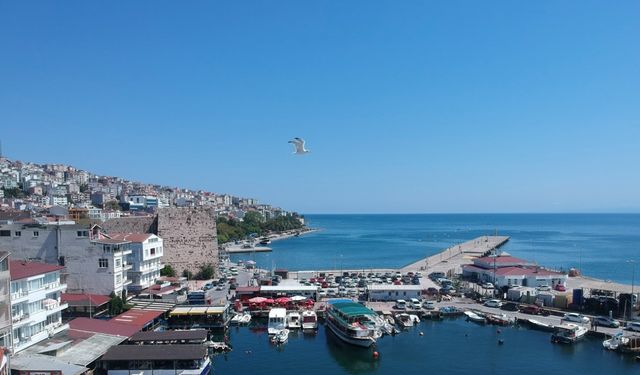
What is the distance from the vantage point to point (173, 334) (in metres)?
21.4

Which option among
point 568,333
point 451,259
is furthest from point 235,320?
point 451,259

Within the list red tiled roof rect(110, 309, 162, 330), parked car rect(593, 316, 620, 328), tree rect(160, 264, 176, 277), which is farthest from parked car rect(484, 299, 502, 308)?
tree rect(160, 264, 176, 277)

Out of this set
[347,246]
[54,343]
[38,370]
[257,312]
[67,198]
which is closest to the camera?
[38,370]

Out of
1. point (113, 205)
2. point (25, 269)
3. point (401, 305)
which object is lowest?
point (401, 305)

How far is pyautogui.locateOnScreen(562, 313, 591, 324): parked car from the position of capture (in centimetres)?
2667

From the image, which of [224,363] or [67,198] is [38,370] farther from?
[67,198]

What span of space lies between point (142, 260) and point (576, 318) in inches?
1004

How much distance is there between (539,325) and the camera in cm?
2705

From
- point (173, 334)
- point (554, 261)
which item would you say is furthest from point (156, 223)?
point (554, 261)

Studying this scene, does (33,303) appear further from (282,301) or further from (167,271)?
(167,271)

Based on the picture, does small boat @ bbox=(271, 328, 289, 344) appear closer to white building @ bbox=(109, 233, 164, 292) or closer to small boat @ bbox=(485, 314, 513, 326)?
small boat @ bbox=(485, 314, 513, 326)

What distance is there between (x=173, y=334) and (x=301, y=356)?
18.5 ft

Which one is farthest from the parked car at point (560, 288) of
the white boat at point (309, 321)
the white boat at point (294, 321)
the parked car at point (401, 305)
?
the white boat at point (294, 321)

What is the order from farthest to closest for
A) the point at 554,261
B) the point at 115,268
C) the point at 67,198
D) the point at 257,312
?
the point at 67,198 < the point at 554,261 < the point at 257,312 < the point at 115,268
